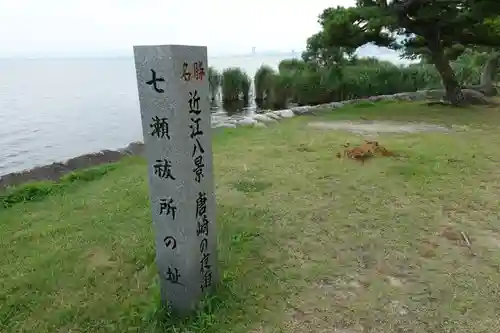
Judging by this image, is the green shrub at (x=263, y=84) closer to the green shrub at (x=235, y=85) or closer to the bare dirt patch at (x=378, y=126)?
the green shrub at (x=235, y=85)

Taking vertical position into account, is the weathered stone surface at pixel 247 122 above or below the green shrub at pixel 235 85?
below

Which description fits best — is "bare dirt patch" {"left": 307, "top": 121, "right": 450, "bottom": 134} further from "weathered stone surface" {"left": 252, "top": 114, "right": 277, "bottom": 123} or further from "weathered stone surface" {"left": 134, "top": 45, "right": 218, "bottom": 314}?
"weathered stone surface" {"left": 134, "top": 45, "right": 218, "bottom": 314}

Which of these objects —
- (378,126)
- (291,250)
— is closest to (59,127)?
(378,126)

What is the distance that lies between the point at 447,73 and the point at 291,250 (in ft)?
25.2

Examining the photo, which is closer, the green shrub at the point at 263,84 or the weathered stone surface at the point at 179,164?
the weathered stone surface at the point at 179,164

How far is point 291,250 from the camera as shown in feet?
9.76

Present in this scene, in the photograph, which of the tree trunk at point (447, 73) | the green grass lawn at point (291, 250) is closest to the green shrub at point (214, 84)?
the tree trunk at point (447, 73)

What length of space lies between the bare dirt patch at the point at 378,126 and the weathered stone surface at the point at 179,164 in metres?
5.27

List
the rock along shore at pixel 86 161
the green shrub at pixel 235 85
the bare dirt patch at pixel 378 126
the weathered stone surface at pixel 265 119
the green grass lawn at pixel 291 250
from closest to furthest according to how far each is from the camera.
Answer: the green grass lawn at pixel 291 250 < the rock along shore at pixel 86 161 < the bare dirt patch at pixel 378 126 < the weathered stone surface at pixel 265 119 < the green shrub at pixel 235 85

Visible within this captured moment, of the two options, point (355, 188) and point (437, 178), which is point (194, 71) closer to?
point (355, 188)

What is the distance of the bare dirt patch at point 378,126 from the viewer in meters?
7.06

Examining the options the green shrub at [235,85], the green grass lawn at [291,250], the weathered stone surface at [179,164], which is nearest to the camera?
the weathered stone surface at [179,164]

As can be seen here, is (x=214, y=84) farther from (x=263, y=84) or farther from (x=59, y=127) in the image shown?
(x=59, y=127)

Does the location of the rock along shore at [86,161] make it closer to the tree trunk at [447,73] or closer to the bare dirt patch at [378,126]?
the bare dirt patch at [378,126]
